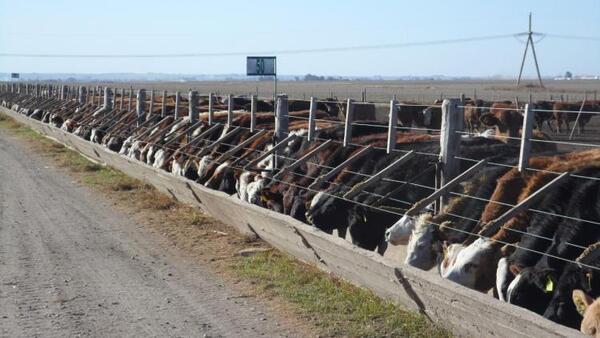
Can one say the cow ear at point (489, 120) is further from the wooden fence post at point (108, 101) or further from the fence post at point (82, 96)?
the fence post at point (82, 96)

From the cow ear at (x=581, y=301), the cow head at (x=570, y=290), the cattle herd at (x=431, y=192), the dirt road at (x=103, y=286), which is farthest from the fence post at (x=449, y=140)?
the cow ear at (x=581, y=301)

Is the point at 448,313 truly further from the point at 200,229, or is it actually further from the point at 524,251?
the point at 200,229

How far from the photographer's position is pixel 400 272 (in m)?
7.09

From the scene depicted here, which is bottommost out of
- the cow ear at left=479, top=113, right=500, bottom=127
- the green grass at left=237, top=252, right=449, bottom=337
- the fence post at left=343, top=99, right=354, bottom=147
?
the green grass at left=237, top=252, right=449, bottom=337

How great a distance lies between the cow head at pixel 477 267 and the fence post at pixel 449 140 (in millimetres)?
1377

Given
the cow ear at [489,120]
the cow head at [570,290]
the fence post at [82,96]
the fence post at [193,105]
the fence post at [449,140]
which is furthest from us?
the fence post at [82,96]

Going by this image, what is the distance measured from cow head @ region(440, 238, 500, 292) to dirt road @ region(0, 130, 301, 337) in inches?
68.8

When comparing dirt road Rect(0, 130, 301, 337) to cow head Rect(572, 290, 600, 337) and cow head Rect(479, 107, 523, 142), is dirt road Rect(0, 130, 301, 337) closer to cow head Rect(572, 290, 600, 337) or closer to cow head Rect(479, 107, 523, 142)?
cow head Rect(572, 290, 600, 337)

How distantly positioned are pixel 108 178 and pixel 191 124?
A: 2549mm

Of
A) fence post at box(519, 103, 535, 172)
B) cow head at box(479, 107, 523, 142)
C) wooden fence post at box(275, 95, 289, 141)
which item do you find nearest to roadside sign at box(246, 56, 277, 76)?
wooden fence post at box(275, 95, 289, 141)

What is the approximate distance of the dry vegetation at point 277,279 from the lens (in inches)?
271

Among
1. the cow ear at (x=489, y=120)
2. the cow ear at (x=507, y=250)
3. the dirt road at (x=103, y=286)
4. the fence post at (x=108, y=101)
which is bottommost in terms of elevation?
the dirt road at (x=103, y=286)

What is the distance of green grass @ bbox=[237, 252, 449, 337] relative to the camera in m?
6.76

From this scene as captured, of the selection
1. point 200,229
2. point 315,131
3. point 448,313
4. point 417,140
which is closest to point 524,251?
point 448,313
